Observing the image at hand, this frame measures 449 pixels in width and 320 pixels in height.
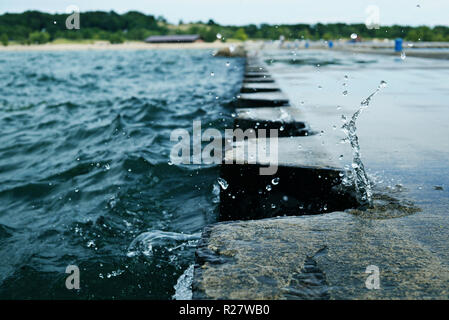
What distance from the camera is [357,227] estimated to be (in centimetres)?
154

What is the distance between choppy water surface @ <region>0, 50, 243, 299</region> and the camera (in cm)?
231

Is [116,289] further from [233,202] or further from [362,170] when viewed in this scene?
[362,170]

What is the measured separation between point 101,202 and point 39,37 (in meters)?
82.0

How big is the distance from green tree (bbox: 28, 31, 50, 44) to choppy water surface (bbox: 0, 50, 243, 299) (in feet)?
250

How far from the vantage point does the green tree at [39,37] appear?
2945 inches

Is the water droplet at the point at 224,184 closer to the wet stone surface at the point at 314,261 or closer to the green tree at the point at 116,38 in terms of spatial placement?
the wet stone surface at the point at 314,261

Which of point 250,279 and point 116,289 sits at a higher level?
point 250,279

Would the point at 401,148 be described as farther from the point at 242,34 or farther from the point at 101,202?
the point at 242,34

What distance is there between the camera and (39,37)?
245 ft

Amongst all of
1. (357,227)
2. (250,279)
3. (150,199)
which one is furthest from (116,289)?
(150,199)

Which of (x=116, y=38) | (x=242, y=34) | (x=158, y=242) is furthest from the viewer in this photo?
(x=116, y=38)

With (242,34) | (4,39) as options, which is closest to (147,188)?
(242,34)

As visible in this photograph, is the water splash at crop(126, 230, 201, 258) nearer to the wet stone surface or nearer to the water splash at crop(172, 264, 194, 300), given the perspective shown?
the water splash at crop(172, 264, 194, 300)
